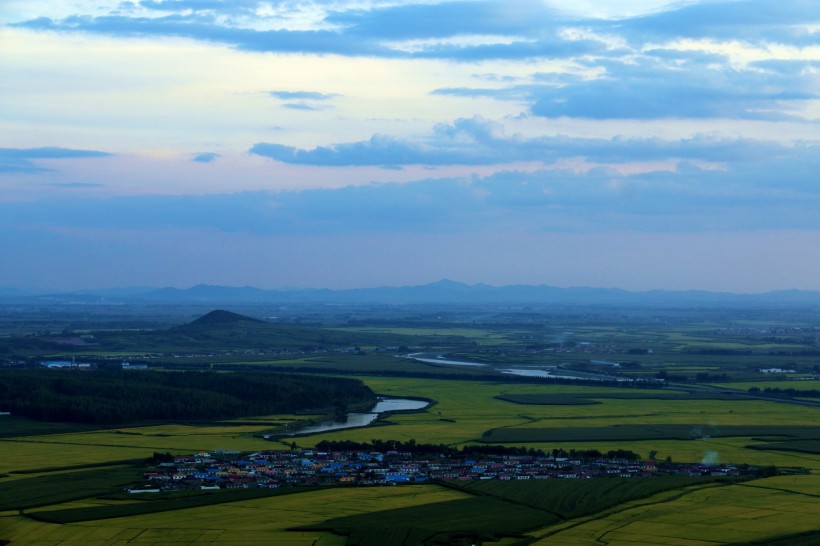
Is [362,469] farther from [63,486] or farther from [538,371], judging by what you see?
[538,371]

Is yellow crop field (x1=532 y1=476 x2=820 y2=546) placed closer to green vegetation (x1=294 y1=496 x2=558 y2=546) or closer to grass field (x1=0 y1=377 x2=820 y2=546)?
grass field (x1=0 y1=377 x2=820 y2=546)

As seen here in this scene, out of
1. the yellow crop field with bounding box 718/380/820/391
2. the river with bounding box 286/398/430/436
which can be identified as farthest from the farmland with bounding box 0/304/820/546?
the river with bounding box 286/398/430/436

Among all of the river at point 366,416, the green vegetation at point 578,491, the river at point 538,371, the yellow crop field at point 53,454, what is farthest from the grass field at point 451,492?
the river at point 538,371

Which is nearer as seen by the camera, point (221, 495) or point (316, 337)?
point (221, 495)

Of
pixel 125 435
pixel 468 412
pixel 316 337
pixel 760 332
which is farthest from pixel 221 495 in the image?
pixel 760 332

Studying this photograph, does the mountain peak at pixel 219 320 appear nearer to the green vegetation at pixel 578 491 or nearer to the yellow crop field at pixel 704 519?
the green vegetation at pixel 578 491

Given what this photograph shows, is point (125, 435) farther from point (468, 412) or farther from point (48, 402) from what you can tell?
point (468, 412)
